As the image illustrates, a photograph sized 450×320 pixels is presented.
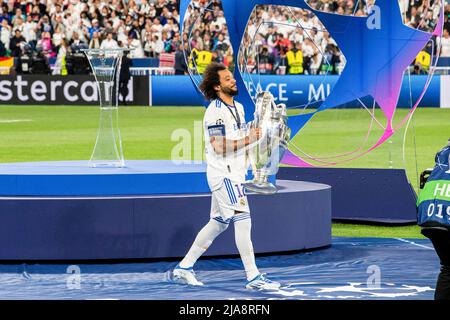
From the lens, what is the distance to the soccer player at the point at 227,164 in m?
9.59

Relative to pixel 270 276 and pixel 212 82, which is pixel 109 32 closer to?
pixel 270 276

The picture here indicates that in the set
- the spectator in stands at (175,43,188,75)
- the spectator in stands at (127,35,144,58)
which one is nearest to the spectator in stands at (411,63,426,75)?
the spectator in stands at (175,43,188,75)

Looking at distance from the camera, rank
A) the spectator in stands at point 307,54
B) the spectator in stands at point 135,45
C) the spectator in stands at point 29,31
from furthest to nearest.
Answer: the spectator in stands at point 29,31, the spectator in stands at point 135,45, the spectator in stands at point 307,54

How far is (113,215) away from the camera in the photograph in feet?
35.5

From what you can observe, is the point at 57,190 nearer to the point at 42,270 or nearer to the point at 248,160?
the point at 42,270

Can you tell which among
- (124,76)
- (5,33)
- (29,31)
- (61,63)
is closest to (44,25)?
(29,31)

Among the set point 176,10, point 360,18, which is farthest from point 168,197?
point 176,10

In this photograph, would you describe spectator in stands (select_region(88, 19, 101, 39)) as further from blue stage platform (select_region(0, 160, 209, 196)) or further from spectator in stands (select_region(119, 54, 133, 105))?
blue stage platform (select_region(0, 160, 209, 196))

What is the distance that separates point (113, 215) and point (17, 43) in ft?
92.7

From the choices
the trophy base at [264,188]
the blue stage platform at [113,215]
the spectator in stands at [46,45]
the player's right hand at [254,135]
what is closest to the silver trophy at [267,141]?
the trophy base at [264,188]

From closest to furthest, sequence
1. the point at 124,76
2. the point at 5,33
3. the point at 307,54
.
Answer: the point at 307,54 → the point at 124,76 → the point at 5,33

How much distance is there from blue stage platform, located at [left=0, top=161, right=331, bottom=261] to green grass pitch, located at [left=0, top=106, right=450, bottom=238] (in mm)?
2621

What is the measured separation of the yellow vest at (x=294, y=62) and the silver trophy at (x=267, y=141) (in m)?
20.7

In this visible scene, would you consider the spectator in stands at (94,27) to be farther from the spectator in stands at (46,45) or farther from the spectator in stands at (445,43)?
the spectator in stands at (445,43)
